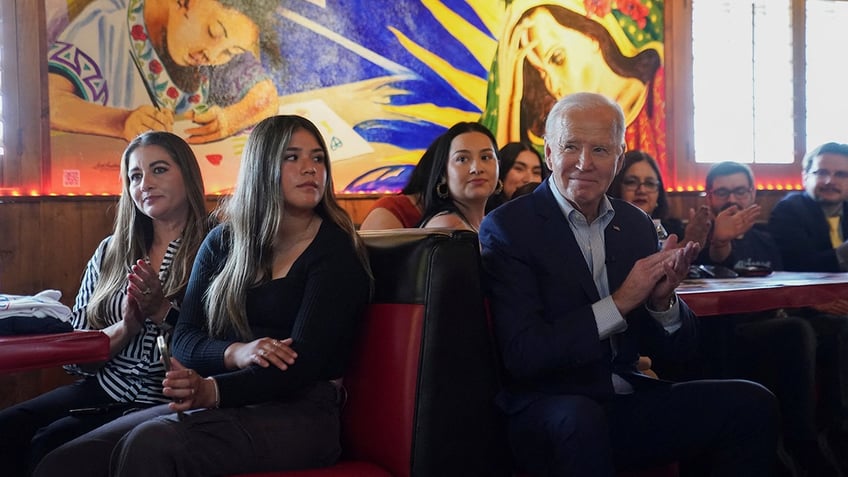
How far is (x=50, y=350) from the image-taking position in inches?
70.8

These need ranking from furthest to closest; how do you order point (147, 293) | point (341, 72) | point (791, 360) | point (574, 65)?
point (574, 65) → point (341, 72) → point (791, 360) → point (147, 293)

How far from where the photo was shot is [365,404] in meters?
1.92

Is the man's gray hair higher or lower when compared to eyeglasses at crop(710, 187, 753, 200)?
higher

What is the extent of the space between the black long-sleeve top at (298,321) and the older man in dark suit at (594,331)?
34cm

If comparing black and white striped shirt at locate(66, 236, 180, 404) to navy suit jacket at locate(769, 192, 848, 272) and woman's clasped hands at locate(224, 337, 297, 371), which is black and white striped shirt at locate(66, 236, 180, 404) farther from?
navy suit jacket at locate(769, 192, 848, 272)

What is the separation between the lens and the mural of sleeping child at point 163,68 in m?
3.90

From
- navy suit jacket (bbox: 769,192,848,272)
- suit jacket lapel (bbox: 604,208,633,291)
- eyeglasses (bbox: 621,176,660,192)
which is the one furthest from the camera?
navy suit jacket (bbox: 769,192,848,272)

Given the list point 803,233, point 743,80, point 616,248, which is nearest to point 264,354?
point 616,248

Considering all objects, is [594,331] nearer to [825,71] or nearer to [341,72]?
[341,72]

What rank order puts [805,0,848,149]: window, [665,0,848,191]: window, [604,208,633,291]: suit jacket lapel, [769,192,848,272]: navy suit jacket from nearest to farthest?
[604,208,633,291]: suit jacket lapel < [769,192,848,272]: navy suit jacket < [665,0,848,191]: window < [805,0,848,149]: window

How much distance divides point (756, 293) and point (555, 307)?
1041mm

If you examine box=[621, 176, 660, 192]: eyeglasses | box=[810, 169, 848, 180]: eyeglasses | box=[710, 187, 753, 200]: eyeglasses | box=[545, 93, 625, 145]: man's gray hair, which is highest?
box=[545, 93, 625, 145]: man's gray hair

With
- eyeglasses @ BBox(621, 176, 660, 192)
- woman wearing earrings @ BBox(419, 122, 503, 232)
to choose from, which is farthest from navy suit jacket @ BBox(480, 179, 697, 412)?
eyeglasses @ BBox(621, 176, 660, 192)

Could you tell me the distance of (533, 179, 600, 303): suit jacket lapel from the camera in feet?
6.37
